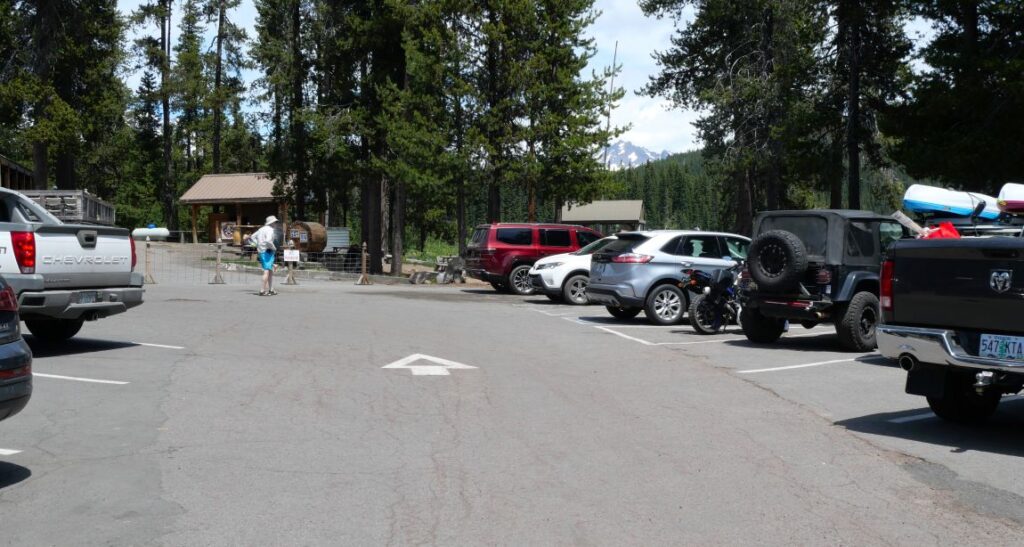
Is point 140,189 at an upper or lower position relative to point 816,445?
upper

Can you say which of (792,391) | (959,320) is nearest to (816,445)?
(959,320)

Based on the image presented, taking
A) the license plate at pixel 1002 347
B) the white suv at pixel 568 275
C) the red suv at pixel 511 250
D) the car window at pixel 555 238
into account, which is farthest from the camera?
the car window at pixel 555 238

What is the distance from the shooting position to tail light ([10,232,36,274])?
1117 cm

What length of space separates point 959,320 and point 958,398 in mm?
→ 1133

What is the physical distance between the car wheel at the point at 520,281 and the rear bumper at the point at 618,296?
868 centimetres

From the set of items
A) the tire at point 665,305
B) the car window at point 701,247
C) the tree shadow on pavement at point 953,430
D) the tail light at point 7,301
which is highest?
the car window at point 701,247

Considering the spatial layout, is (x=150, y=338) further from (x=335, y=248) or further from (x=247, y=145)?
(x=247, y=145)

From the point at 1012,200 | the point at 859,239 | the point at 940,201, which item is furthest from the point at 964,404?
the point at 859,239

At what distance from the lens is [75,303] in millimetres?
11898

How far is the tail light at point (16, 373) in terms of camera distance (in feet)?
19.9

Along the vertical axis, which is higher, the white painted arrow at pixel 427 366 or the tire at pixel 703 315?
the tire at pixel 703 315

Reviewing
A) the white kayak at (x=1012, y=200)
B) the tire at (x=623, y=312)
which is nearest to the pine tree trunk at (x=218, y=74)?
the tire at (x=623, y=312)

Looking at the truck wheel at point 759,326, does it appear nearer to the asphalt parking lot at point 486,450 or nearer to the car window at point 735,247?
the asphalt parking lot at point 486,450

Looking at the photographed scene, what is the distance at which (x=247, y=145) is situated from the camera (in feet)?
226
